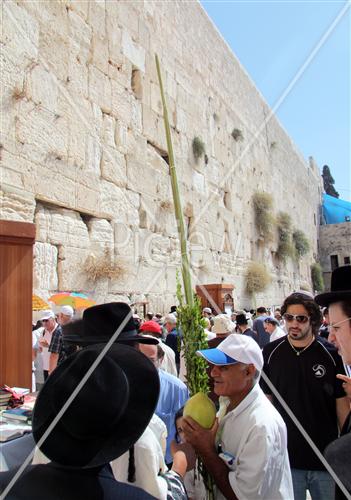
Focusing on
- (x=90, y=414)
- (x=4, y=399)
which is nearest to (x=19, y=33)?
(x=4, y=399)

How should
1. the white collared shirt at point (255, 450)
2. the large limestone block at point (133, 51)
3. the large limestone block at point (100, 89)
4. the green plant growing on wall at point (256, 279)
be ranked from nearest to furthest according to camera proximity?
the white collared shirt at point (255, 450) < the large limestone block at point (100, 89) < the large limestone block at point (133, 51) < the green plant growing on wall at point (256, 279)

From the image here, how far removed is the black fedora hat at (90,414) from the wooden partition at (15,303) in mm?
1885

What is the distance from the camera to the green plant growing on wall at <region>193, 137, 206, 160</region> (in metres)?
10.6

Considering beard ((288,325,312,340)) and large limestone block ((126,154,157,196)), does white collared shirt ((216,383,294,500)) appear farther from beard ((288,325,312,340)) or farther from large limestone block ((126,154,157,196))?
large limestone block ((126,154,157,196))

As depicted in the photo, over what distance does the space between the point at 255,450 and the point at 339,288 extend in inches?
25.1

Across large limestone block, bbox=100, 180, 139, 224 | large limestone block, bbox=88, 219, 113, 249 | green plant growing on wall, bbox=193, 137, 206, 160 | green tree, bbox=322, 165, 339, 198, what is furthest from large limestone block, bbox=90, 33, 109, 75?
green tree, bbox=322, 165, 339, 198

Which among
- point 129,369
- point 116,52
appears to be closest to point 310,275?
point 116,52

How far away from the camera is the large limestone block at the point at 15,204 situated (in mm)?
5164

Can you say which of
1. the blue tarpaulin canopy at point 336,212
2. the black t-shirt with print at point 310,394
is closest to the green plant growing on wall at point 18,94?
the black t-shirt with print at point 310,394

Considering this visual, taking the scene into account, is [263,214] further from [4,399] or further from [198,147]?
[4,399]

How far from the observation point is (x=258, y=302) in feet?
43.5

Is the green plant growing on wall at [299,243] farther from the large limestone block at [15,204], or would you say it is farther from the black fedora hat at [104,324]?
the black fedora hat at [104,324]

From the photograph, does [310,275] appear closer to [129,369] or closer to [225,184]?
[225,184]

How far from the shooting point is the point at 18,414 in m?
2.16
